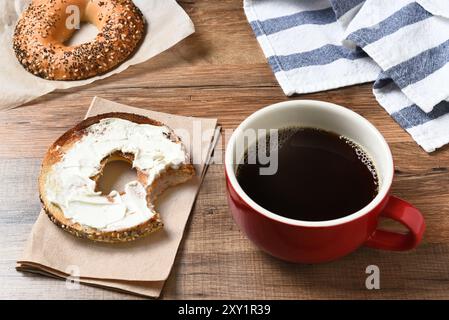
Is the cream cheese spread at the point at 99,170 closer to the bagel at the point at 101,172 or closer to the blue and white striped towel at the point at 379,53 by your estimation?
the bagel at the point at 101,172

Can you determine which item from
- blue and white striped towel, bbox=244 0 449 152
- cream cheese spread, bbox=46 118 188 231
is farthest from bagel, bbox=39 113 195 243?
Answer: blue and white striped towel, bbox=244 0 449 152

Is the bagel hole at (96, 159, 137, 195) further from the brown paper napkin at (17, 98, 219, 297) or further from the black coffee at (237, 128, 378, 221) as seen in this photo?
the black coffee at (237, 128, 378, 221)

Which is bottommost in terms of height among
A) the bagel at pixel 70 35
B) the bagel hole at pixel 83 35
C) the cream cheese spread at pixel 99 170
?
the cream cheese spread at pixel 99 170

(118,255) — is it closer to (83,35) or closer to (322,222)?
(322,222)

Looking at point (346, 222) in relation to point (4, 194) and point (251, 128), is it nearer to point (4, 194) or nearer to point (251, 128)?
point (251, 128)

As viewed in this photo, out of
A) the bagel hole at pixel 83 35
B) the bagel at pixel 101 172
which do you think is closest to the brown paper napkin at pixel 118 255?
the bagel at pixel 101 172

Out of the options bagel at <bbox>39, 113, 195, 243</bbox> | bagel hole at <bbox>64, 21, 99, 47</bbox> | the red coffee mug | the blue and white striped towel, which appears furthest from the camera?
bagel hole at <bbox>64, 21, 99, 47</bbox>
